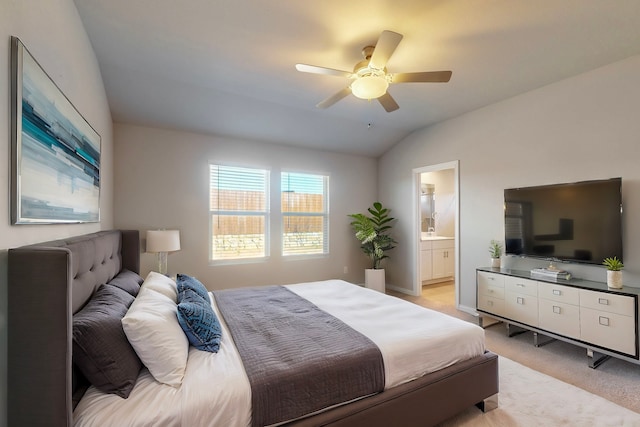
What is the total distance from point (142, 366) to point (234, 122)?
10.2 feet

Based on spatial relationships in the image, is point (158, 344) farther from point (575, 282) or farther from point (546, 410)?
point (575, 282)

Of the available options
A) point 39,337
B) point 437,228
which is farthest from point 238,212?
point 437,228

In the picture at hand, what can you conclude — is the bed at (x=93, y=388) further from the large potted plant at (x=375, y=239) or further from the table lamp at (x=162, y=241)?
the large potted plant at (x=375, y=239)

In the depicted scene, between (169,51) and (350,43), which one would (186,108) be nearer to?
(169,51)

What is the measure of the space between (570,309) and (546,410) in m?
1.10

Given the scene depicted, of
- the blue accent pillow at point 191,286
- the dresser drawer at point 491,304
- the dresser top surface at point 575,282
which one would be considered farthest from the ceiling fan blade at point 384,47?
the dresser drawer at point 491,304

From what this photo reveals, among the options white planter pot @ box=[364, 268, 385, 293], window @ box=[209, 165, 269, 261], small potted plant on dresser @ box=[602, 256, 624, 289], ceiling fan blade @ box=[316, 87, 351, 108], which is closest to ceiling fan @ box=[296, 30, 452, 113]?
ceiling fan blade @ box=[316, 87, 351, 108]

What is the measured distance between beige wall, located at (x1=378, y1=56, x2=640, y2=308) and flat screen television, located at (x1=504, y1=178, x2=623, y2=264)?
0.48 feet

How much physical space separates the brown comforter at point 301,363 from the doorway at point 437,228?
9.65 ft

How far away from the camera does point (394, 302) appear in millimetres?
2438

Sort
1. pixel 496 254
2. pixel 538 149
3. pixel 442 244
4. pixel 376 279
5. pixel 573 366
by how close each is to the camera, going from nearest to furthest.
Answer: pixel 573 366, pixel 538 149, pixel 496 254, pixel 376 279, pixel 442 244

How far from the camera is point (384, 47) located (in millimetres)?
1919

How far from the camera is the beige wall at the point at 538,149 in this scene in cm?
255

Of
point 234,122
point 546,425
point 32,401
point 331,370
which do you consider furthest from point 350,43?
point 546,425
